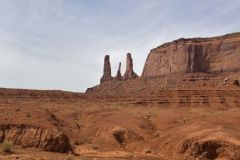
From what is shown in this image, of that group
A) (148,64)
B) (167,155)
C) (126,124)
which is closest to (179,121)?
(126,124)

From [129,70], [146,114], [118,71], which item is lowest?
[146,114]

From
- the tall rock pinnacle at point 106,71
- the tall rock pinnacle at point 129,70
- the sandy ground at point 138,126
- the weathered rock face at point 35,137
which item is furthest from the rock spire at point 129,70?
the weathered rock face at point 35,137

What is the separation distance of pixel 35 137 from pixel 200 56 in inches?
4086

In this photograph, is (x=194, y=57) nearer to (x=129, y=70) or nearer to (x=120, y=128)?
(x=129, y=70)

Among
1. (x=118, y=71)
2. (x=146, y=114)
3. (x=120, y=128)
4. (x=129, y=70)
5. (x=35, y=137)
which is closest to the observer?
(x=35, y=137)

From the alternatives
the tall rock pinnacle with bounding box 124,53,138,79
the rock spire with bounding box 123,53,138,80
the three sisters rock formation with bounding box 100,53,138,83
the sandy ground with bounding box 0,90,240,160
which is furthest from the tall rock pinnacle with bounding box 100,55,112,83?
the sandy ground with bounding box 0,90,240,160

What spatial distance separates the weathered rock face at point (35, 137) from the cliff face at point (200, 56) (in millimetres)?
93507

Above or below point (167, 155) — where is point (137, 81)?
above

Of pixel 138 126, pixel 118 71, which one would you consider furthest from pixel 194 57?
pixel 138 126

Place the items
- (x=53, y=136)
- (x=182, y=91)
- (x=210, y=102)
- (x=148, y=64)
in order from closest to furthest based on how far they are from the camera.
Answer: (x=53, y=136) < (x=210, y=102) < (x=182, y=91) < (x=148, y=64)

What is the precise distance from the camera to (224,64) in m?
130

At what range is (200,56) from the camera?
13625 centimetres

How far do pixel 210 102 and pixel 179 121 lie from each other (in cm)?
2620

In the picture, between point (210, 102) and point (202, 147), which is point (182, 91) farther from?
point (202, 147)
